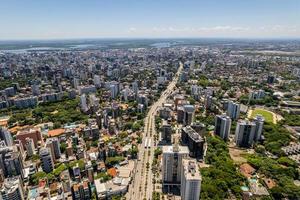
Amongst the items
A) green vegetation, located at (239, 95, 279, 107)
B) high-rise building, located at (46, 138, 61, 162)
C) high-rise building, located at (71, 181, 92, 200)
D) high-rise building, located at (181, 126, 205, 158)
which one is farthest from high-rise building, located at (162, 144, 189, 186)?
green vegetation, located at (239, 95, 279, 107)

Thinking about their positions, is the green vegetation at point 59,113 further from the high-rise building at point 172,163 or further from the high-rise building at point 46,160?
the high-rise building at point 172,163

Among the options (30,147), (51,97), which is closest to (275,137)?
(30,147)

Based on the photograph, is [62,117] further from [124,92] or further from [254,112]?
[254,112]

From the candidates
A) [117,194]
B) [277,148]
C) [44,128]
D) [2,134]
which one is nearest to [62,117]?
[44,128]

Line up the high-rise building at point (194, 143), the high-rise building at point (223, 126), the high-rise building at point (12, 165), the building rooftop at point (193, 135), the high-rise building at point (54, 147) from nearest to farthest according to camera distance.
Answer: the high-rise building at point (12, 165)
the high-rise building at point (54, 147)
the high-rise building at point (194, 143)
the building rooftop at point (193, 135)
the high-rise building at point (223, 126)

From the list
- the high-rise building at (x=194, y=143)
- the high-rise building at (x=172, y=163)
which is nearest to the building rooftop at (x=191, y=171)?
the high-rise building at (x=172, y=163)
